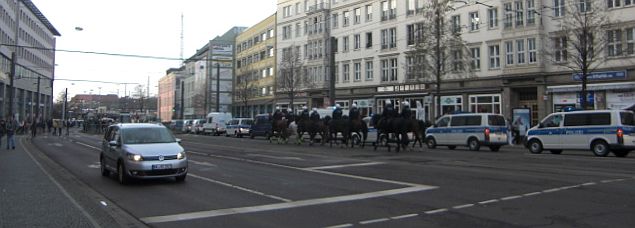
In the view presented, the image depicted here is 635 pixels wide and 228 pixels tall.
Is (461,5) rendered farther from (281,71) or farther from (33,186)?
(33,186)

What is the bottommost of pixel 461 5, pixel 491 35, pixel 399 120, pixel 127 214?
pixel 127 214

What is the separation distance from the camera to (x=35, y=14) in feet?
286

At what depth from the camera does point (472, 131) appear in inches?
1010

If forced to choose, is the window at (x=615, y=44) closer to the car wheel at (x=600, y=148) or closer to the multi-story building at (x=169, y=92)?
the car wheel at (x=600, y=148)

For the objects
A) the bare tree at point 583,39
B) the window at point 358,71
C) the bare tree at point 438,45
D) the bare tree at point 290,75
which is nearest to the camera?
the bare tree at point 583,39

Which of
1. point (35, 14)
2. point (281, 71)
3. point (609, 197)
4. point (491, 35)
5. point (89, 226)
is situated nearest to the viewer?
point (89, 226)

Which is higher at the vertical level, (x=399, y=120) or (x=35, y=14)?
(x=35, y=14)

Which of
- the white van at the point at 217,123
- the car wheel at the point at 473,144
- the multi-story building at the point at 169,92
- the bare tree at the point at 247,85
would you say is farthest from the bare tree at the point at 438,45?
the multi-story building at the point at 169,92

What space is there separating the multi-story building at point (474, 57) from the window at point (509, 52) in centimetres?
2

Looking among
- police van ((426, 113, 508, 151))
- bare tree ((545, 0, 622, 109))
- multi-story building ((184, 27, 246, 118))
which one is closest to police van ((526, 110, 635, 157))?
police van ((426, 113, 508, 151))

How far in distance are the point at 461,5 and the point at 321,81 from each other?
70.2ft

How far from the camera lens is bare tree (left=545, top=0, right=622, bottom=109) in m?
29.3

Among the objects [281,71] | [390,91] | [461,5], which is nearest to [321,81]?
[281,71]

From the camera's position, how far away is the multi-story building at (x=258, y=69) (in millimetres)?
75625
